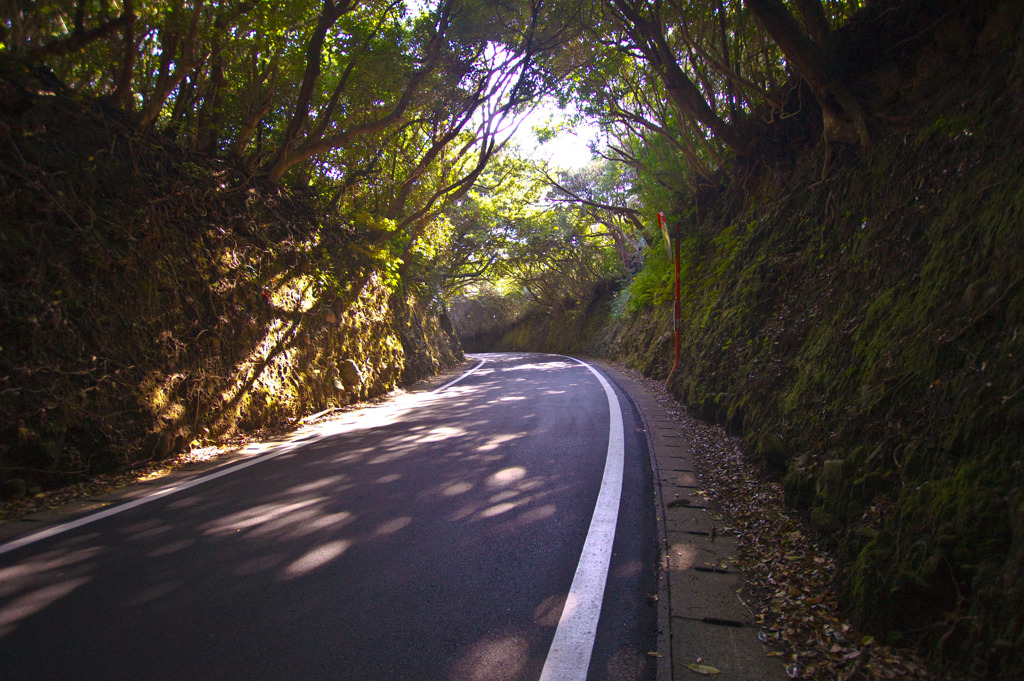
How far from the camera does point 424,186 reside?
1633 centimetres

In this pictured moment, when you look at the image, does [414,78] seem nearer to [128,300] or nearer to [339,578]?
[128,300]

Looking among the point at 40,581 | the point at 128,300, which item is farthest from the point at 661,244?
the point at 40,581

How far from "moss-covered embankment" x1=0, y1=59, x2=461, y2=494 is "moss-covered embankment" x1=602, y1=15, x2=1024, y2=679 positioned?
6.05m

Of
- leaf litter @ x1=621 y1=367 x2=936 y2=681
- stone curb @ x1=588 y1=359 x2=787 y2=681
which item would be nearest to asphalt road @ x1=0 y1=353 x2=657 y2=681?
stone curb @ x1=588 y1=359 x2=787 y2=681

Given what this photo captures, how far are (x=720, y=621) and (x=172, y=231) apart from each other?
7.17 m

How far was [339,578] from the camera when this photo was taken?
3.25 meters

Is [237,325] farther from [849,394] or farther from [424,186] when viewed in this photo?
[424,186]

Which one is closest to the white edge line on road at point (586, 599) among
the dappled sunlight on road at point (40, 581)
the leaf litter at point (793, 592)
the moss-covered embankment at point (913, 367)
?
the leaf litter at point (793, 592)

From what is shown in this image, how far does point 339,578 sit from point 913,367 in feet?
11.9

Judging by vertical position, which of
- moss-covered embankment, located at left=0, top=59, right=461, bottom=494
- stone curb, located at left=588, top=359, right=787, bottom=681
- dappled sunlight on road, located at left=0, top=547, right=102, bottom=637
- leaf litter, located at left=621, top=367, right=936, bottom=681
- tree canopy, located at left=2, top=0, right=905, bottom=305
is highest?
tree canopy, located at left=2, top=0, right=905, bottom=305

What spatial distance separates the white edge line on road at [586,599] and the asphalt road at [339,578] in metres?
0.04

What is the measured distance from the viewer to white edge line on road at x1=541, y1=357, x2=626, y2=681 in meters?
2.48

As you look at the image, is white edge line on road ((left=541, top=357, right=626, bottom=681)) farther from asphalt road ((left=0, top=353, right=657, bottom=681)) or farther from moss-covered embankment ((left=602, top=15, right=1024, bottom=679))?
moss-covered embankment ((left=602, top=15, right=1024, bottom=679))

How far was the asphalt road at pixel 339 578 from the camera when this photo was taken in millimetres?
2527
